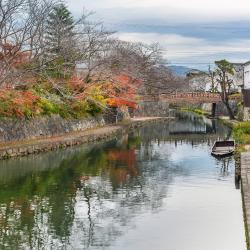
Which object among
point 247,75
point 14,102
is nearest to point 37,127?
point 14,102

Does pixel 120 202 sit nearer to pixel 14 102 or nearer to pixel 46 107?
pixel 14 102

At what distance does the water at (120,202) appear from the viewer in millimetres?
18984

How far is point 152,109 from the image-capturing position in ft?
301

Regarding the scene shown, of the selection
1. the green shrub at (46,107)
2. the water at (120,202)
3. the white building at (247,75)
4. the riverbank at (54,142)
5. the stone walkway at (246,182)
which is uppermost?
the white building at (247,75)

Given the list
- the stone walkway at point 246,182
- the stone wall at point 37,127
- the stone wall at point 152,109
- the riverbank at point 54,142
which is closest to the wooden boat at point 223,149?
the stone walkway at point 246,182

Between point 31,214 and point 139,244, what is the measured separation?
19.3 feet

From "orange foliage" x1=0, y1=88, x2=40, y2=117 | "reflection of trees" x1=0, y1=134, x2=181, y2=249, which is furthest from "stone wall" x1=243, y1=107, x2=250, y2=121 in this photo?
"orange foliage" x1=0, y1=88, x2=40, y2=117

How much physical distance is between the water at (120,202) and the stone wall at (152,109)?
46.6 metres

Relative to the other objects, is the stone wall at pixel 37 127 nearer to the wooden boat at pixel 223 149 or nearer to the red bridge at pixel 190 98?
the wooden boat at pixel 223 149

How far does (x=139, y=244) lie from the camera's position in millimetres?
18375

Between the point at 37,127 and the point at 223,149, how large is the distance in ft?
48.1

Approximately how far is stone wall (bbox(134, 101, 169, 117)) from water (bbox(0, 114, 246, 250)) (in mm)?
46605

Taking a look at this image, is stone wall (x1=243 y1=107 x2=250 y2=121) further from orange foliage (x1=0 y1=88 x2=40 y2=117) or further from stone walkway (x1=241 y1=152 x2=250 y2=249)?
stone walkway (x1=241 y1=152 x2=250 y2=249)

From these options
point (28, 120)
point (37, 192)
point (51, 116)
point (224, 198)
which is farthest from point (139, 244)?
point (51, 116)
